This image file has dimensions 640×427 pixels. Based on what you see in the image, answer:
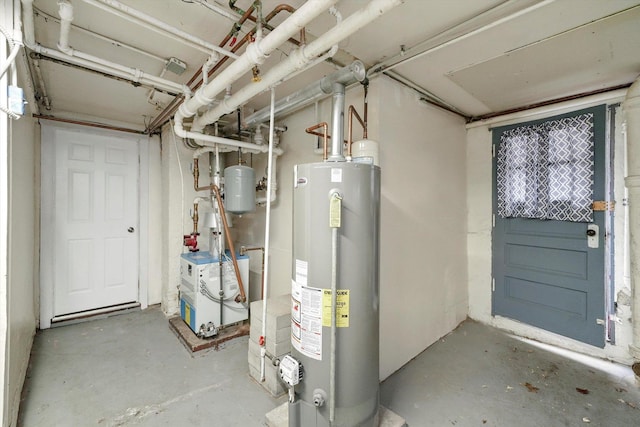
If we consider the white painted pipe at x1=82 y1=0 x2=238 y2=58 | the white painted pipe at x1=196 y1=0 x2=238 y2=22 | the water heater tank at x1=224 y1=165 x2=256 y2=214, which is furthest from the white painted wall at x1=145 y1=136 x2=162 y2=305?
the white painted pipe at x1=196 y1=0 x2=238 y2=22

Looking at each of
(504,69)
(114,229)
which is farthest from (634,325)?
(114,229)

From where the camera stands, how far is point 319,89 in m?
1.84

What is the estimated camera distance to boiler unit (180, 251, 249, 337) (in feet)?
8.57

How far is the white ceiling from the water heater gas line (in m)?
1.10

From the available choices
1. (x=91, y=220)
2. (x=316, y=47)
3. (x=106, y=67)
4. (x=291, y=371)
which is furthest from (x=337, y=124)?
(x=91, y=220)

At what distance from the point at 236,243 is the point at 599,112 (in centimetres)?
424

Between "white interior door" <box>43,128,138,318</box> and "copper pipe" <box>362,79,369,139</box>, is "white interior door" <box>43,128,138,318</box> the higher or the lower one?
the lower one

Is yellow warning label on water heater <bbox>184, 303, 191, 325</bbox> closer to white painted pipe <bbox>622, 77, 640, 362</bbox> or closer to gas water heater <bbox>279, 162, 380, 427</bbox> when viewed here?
gas water heater <bbox>279, 162, 380, 427</bbox>

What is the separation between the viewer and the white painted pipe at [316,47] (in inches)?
42.6

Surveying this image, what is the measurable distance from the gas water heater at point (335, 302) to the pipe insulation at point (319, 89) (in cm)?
60

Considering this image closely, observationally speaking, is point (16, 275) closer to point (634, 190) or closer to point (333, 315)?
point (333, 315)

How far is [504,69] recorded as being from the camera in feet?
6.82

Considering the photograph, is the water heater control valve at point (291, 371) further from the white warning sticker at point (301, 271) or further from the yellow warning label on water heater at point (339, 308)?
the white warning sticker at point (301, 271)

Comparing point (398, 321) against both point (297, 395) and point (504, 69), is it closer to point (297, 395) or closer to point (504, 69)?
point (297, 395)
